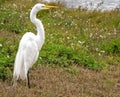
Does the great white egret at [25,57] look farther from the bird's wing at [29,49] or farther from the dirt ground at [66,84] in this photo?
the dirt ground at [66,84]

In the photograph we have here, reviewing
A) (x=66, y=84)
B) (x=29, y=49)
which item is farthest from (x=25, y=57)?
(x=66, y=84)

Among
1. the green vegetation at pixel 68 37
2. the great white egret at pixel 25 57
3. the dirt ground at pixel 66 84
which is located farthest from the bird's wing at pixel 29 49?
the green vegetation at pixel 68 37

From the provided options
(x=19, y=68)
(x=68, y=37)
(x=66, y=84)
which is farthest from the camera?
(x=68, y=37)

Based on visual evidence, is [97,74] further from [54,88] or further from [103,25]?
[103,25]

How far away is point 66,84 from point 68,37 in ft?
14.4

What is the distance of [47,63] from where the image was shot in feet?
31.6

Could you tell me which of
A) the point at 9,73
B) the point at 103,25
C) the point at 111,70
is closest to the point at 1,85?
the point at 9,73

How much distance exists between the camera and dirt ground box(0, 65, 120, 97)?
7.63 m

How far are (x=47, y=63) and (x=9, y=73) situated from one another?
141 cm

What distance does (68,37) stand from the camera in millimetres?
12680

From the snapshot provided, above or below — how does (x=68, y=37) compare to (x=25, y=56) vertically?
below

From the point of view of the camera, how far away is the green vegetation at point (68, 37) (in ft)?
32.5

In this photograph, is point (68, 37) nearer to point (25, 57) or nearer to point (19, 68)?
point (25, 57)

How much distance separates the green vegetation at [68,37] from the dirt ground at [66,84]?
1.44 ft
